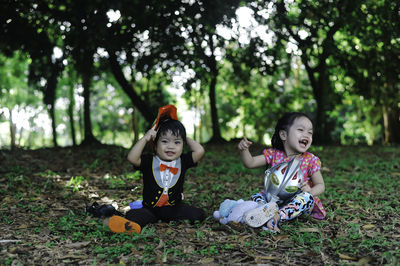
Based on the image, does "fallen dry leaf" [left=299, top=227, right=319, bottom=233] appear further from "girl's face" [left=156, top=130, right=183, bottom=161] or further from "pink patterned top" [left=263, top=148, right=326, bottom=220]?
"girl's face" [left=156, top=130, right=183, bottom=161]

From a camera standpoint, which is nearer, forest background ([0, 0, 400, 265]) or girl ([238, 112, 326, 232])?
forest background ([0, 0, 400, 265])

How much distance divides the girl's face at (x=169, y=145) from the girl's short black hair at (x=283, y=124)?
3.30 feet

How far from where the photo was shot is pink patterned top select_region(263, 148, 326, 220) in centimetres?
374

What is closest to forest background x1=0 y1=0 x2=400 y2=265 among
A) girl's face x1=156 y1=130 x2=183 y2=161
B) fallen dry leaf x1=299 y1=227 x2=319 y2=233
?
fallen dry leaf x1=299 y1=227 x2=319 y2=233

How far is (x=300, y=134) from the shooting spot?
3631 millimetres

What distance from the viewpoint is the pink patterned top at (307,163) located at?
374 centimetres

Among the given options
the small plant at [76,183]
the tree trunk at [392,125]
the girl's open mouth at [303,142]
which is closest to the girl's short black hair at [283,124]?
the girl's open mouth at [303,142]

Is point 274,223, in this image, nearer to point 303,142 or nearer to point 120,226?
point 303,142

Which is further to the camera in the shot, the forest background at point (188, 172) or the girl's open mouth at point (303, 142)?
the girl's open mouth at point (303, 142)

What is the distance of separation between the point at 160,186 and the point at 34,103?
858 inches

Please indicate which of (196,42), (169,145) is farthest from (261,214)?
(196,42)

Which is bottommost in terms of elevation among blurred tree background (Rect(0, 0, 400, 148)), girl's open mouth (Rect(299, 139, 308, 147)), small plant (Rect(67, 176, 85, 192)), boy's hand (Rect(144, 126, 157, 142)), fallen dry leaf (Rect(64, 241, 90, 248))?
fallen dry leaf (Rect(64, 241, 90, 248))

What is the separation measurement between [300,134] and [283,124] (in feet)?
0.78

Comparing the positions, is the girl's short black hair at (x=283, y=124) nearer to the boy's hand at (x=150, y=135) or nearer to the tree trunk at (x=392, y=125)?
the boy's hand at (x=150, y=135)
